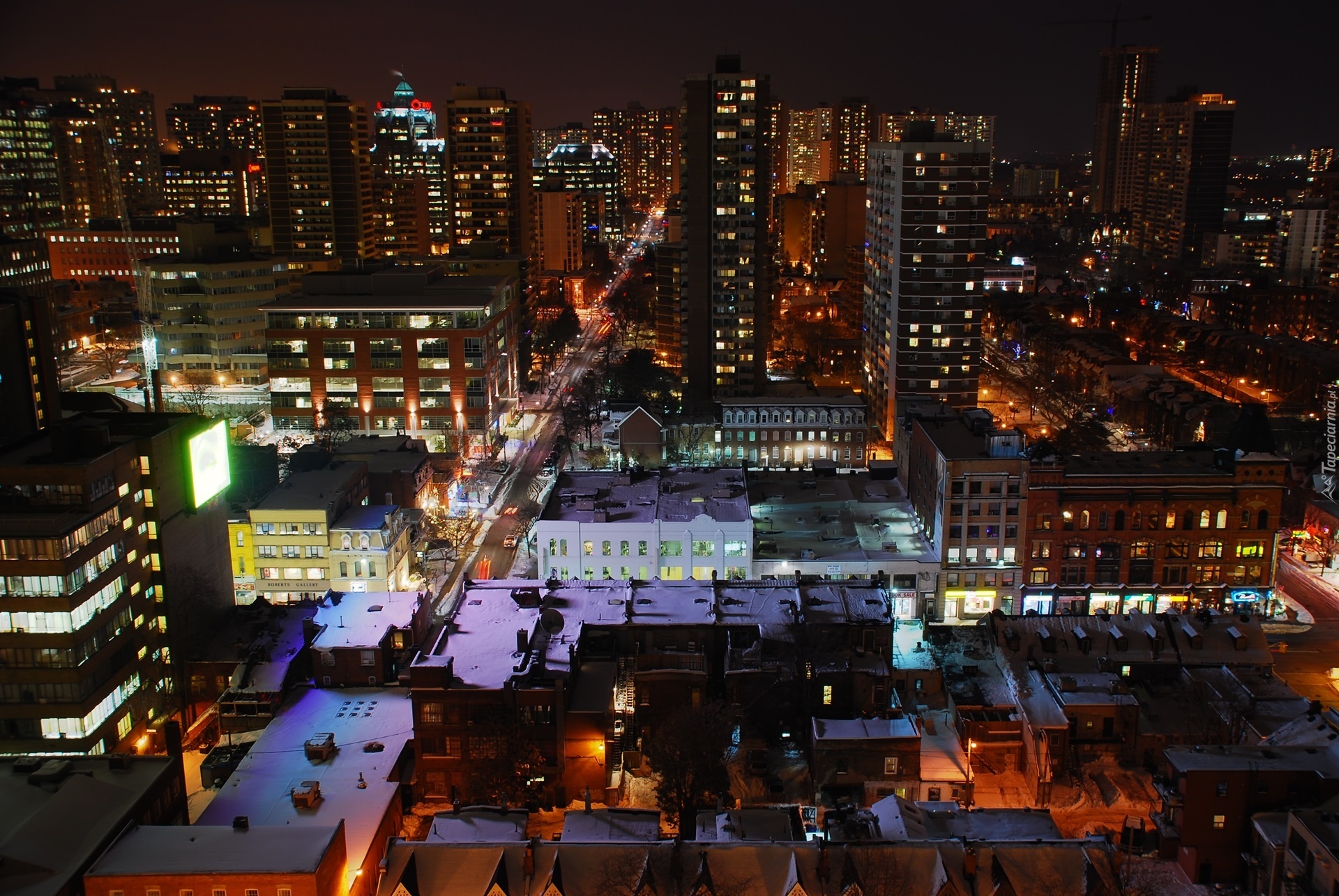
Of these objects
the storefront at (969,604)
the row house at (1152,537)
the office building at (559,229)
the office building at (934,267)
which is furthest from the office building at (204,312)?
the row house at (1152,537)

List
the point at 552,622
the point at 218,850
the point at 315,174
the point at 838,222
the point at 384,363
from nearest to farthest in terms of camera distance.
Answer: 1. the point at 218,850
2. the point at 552,622
3. the point at 384,363
4. the point at 315,174
5. the point at 838,222

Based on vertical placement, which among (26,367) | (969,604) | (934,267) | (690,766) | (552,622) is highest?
(934,267)

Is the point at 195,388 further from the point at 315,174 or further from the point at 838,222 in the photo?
the point at 838,222

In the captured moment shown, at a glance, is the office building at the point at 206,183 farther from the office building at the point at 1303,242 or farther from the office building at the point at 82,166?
the office building at the point at 1303,242

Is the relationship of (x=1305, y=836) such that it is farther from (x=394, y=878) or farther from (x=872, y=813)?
(x=394, y=878)

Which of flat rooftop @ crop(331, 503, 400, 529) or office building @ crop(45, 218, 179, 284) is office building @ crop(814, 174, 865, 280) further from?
flat rooftop @ crop(331, 503, 400, 529)

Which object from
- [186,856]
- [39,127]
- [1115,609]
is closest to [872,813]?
[186,856]

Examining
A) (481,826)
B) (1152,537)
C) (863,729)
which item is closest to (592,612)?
(863,729)
